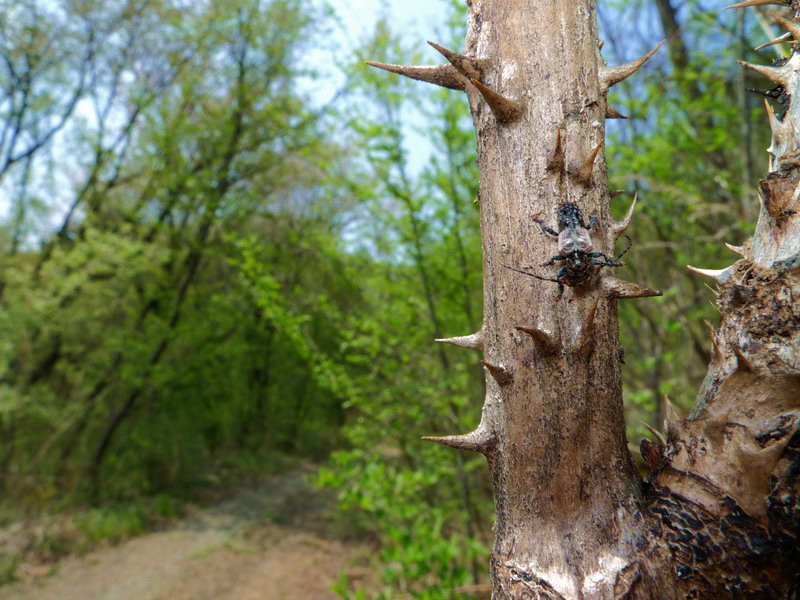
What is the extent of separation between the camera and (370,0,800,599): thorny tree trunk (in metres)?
0.86

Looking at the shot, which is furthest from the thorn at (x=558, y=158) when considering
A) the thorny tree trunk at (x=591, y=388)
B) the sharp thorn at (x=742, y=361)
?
the sharp thorn at (x=742, y=361)

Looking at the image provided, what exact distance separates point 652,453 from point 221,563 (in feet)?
28.1

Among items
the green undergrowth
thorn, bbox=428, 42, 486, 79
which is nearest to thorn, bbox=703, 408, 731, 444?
thorn, bbox=428, 42, 486, 79

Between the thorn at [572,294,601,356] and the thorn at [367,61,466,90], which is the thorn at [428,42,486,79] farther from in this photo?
the thorn at [572,294,601,356]

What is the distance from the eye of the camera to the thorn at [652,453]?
3.30ft

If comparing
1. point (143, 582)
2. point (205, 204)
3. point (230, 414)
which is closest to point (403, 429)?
point (143, 582)

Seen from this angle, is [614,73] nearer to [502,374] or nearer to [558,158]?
[558,158]

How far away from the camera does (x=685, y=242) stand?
512 centimetres

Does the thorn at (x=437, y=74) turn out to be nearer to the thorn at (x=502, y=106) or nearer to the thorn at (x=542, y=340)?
the thorn at (x=502, y=106)

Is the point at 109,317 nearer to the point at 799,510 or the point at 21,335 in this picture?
the point at 21,335

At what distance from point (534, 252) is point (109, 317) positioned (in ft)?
35.0

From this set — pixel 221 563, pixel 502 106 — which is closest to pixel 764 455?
pixel 502 106

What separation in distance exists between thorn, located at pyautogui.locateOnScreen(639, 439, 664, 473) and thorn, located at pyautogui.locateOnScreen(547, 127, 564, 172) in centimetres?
53

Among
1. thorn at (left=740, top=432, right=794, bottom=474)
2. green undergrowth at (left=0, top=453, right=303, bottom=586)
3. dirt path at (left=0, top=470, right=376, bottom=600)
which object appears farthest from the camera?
green undergrowth at (left=0, top=453, right=303, bottom=586)
